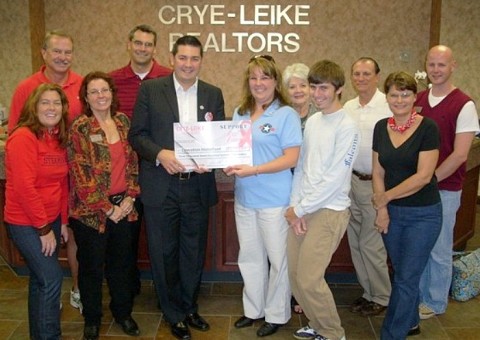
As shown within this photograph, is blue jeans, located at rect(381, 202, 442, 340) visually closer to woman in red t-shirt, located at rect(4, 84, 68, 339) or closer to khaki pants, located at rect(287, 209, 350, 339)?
khaki pants, located at rect(287, 209, 350, 339)

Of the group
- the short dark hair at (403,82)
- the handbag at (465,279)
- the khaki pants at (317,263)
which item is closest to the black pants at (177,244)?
the khaki pants at (317,263)

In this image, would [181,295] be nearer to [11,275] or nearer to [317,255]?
[317,255]

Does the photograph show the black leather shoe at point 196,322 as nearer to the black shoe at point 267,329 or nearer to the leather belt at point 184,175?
the black shoe at point 267,329

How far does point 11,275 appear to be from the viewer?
389 centimetres

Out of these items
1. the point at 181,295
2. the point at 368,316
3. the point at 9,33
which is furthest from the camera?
the point at 9,33

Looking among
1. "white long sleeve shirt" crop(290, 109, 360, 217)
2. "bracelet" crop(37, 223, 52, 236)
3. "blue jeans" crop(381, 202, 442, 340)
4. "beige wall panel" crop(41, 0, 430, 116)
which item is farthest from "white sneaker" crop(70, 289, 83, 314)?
"beige wall panel" crop(41, 0, 430, 116)

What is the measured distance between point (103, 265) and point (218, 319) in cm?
84

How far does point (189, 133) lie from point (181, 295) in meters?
1.01

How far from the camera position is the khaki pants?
2672mm

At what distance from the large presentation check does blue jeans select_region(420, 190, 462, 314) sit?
125cm

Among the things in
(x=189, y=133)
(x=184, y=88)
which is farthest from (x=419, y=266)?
(x=184, y=88)

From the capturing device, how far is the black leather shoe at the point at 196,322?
3102 millimetres

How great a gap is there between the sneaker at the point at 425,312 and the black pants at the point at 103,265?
1.83 m

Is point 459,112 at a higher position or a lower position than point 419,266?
higher
